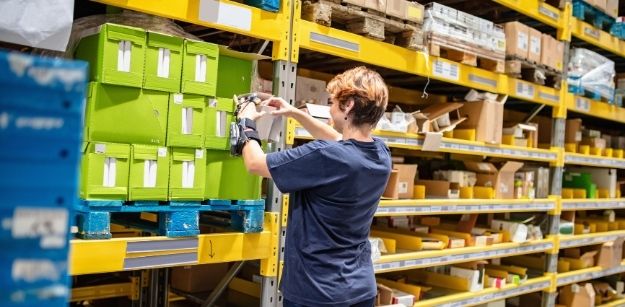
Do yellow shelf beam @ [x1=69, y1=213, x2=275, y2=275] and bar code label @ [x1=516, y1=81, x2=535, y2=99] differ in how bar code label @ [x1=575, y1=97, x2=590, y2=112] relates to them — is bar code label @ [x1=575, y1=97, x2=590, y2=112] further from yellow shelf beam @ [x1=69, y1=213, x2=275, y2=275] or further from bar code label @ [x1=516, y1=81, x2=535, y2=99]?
yellow shelf beam @ [x1=69, y1=213, x2=275, y2=275]

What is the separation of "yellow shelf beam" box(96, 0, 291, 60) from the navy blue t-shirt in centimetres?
91

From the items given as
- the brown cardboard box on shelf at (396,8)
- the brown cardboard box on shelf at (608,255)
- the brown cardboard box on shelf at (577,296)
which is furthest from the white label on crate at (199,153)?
the brown cardboard box on shelf at (608,255)

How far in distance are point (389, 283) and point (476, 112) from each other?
170 centimetres

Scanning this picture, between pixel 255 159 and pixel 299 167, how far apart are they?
0.73ft

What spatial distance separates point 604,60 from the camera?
248 inches

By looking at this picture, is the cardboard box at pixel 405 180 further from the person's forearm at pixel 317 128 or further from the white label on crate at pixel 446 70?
the person's forearm at pixel 317 128

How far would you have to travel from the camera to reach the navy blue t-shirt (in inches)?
103

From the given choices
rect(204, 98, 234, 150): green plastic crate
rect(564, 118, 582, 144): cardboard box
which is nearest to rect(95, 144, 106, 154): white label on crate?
rect(204, 98, 234, 150): green plastic crate

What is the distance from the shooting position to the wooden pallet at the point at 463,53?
14.5ft

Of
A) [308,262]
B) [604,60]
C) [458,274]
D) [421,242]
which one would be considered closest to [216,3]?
[308,262]

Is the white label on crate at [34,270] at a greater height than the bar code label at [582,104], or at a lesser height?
lesser

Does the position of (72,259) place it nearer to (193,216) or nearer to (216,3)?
(193,216)

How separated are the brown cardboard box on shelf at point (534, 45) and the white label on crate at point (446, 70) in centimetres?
107

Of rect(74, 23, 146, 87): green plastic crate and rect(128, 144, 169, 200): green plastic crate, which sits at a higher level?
rect(74, 23, 146, 87): green plastic crate
